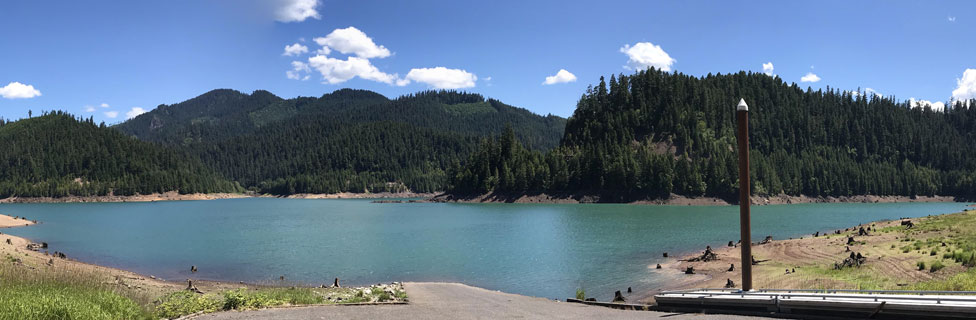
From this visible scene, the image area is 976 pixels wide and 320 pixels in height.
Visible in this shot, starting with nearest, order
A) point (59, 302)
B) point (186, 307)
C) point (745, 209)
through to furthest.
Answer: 1. point (59, 302)
2. point (186, 307)
3. point (745, 209)

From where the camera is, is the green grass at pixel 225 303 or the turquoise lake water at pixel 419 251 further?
the turquoise lake water at pixel 419 251

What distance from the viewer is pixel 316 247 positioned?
64250mm

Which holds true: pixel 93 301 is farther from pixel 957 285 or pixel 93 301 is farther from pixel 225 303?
pixel 957 285

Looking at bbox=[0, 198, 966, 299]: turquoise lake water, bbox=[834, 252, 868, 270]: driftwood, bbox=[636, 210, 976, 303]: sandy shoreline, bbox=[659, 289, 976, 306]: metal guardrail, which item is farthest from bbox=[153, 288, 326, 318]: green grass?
bbox=[834, 252, 868, 270]: driftwood

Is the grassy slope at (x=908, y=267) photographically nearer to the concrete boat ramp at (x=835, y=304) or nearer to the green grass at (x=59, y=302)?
the concrete boat ramp at (x=835, y=304)

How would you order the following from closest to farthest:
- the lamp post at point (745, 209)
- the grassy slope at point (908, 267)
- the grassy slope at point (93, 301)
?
1. the grassy slope at point (93, 301)
2. the lamp post at point (745, 209)
3. the grassy slope at point (908, 267)

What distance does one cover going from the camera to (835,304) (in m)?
17.5

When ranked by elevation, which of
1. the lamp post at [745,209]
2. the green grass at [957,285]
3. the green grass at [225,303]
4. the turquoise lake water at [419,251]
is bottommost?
the turquoise lake water at [419,251]

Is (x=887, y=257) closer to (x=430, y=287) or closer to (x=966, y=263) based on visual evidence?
(x=966, y=263)

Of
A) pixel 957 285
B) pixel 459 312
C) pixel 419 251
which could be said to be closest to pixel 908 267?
pixel 957 285

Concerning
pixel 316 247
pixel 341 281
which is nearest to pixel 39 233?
pixel 316 247

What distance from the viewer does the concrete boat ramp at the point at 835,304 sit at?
15.9 metres

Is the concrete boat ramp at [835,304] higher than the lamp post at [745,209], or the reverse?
the lamp post at [745,209]

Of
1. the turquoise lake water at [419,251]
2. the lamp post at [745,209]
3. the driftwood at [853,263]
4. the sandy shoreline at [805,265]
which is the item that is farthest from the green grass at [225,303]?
the driftwood at [853,263]
